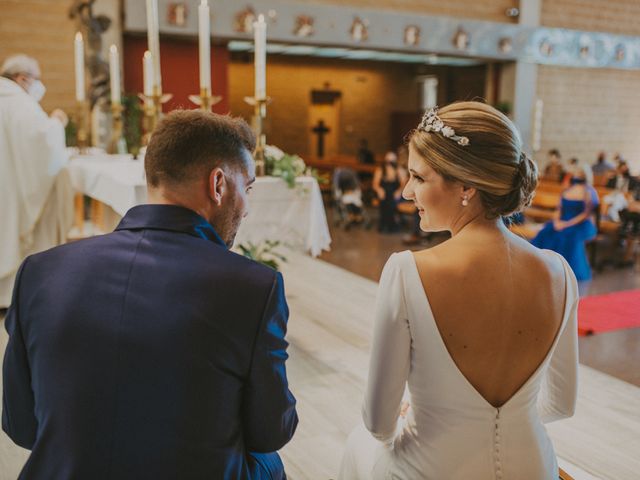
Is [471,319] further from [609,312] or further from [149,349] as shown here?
[609,312]

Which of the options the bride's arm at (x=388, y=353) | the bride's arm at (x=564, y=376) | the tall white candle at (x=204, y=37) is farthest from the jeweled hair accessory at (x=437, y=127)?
the tall white candle at (x=204, y=37)

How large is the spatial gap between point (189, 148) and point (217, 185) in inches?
4.0

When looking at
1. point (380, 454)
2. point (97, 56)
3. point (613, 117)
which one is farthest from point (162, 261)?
point (613, 117)

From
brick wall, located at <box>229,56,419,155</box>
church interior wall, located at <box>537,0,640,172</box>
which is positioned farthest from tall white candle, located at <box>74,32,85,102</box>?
brick wall, located at <box>229,56,419,155</box>

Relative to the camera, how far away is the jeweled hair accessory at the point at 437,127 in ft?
5.16

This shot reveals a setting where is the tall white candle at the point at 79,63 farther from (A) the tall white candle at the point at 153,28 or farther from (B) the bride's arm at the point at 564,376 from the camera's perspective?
(B) the bride's arm at the point at 564,376

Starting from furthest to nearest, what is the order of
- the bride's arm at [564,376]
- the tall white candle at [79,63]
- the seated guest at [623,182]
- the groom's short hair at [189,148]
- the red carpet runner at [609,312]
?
1. the seated guest at [623,182]
2. the red carpet runner at [609,312]
3. the tall white candle at [79,63]
4. the bride's arm at [564,376]
5. the groom's short hair at [189,148]

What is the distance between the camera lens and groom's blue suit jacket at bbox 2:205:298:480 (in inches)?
49.0

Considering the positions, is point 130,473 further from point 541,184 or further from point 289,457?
point 541,184

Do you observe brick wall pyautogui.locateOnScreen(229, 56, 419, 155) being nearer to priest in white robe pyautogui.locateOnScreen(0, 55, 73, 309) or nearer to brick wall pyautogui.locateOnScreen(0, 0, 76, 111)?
brick wall pyautogui.locateOnScreen(0, 0, 76, 111)

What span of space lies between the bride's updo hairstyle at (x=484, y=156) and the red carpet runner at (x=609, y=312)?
406cm

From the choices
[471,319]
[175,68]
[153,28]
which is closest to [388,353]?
[471,319]

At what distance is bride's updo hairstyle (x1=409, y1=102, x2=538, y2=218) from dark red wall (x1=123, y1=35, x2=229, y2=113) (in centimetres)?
1018

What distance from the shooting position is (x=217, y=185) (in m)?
1.48
